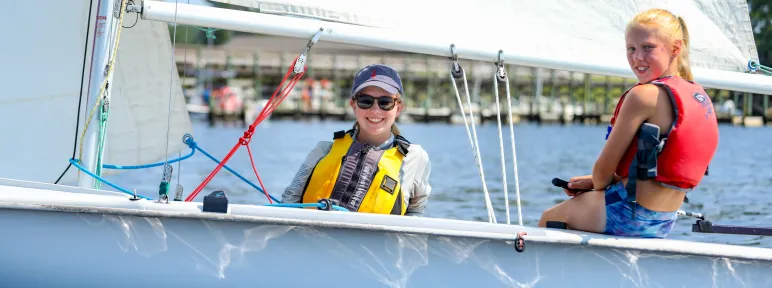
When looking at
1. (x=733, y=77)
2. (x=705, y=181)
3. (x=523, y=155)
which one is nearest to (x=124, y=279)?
(x=733, y=77)

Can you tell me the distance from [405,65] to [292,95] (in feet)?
24.6

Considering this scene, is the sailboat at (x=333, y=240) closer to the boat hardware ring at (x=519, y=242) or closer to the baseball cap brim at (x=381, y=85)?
the boat hardware ring at (x=519, y=242)

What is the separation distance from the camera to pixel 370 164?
392 cm

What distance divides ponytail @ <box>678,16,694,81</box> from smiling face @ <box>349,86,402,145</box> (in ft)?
3.02

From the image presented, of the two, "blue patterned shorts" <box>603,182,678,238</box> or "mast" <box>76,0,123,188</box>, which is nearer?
"blue patterned shorts" <box>603,182,678,238</box>

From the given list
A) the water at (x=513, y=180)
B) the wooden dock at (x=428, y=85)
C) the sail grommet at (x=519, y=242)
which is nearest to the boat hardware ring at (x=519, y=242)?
the sail grommet at (x=519, y=242)

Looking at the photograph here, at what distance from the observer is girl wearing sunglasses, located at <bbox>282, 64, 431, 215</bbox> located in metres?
3.92

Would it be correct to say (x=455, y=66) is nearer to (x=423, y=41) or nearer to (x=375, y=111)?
(x=423, y=41)

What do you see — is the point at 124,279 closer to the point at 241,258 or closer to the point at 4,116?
the point at 241,258

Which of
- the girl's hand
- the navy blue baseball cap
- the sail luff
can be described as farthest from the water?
the navy blue baseball cap

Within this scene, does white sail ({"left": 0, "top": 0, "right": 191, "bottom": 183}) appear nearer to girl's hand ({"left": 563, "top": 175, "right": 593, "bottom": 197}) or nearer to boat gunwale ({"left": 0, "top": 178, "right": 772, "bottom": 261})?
boat gunwale ({"left": 0, "top": 178, "right": 772, "bottom": 261})

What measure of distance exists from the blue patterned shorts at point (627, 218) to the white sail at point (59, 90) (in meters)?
2.00

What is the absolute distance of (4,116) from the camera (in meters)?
4.88

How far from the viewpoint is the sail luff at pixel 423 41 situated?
420cm
